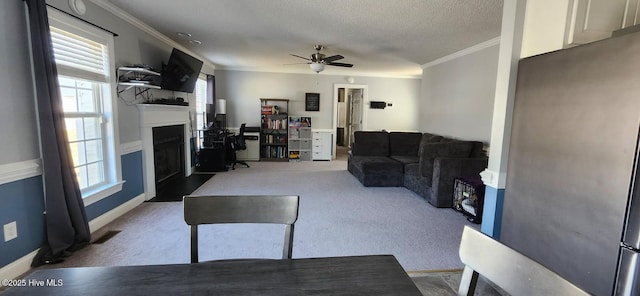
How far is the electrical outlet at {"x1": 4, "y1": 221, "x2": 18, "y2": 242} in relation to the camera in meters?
1.98

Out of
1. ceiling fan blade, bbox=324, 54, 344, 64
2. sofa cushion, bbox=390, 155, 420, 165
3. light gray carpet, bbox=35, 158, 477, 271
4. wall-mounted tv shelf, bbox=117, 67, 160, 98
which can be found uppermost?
ceiling fan blade, bbox=324, 54, 344, 64

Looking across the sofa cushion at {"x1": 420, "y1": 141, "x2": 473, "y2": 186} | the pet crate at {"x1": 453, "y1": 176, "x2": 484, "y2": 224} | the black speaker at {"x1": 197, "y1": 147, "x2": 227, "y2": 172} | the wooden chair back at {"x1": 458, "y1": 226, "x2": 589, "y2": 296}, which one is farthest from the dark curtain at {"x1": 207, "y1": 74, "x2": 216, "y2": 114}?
the wooden chair back at {"x1": 458, "y1": 226, "x2": 589, "y2": 296}

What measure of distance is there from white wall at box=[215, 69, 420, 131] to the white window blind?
14.1 ft

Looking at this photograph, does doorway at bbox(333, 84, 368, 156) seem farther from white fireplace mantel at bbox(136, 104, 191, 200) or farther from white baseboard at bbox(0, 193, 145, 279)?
white baseboard at bbox(0, 193, 145, 279)

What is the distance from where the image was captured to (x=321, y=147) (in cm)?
739

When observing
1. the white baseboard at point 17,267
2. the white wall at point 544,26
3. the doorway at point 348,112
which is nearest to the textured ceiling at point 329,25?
the white wall at point 544,26

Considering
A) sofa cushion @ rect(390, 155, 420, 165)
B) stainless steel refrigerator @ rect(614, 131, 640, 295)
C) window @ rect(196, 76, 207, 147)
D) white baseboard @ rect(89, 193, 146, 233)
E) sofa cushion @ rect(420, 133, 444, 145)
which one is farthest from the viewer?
window @ rect(196, 76, 207, 147)

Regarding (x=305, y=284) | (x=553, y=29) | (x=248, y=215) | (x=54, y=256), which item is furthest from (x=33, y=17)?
(x=553, y=29)

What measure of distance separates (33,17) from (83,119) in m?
1.01

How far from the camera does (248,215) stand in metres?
1.31

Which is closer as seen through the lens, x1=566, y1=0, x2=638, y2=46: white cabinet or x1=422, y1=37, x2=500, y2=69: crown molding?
x1=566, y1=0, x2=638, y2=46: white cabinet

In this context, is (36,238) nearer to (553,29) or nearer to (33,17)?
(33,17)

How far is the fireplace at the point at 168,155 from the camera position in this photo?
13.5 ft

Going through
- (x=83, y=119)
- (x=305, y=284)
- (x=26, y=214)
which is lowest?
(x=26, y=214)
